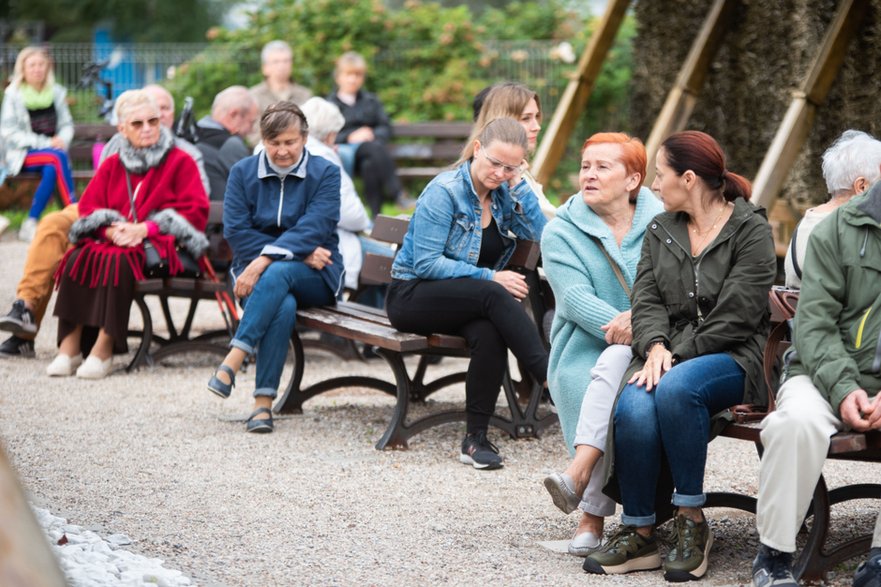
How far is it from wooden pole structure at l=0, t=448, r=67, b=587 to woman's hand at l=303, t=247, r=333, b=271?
448 cm

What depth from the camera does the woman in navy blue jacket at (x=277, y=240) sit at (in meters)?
7.18

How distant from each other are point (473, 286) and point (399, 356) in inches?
24.0

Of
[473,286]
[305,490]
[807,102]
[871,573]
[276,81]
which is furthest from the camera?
[276,81]

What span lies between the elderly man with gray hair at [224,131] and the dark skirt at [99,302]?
1159mm

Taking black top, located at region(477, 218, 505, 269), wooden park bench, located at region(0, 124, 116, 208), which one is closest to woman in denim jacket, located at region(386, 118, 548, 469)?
black top, located at region(477, 218, 505, 269)

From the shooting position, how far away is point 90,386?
8227 millimetres

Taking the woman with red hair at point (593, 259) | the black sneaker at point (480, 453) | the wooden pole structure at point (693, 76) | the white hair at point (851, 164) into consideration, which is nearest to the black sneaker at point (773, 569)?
the woman with red hair at point (593, 259)

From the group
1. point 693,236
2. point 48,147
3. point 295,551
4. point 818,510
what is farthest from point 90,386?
point 48,147

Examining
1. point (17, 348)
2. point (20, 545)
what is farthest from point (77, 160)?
point (20, 545)

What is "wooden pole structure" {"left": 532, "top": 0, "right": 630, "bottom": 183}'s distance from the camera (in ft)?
39.9

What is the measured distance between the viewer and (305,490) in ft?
19.2

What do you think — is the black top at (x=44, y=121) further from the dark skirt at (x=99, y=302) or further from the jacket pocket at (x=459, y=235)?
the jacket pocket at (x=459, y=235)

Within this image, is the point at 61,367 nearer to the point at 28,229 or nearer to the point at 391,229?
the point at 391,229

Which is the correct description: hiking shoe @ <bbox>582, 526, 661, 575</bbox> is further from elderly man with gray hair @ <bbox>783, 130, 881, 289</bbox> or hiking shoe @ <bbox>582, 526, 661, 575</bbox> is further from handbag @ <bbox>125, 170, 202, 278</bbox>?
handbag @ <bbox>125, 170, 202, 278</bbox>
